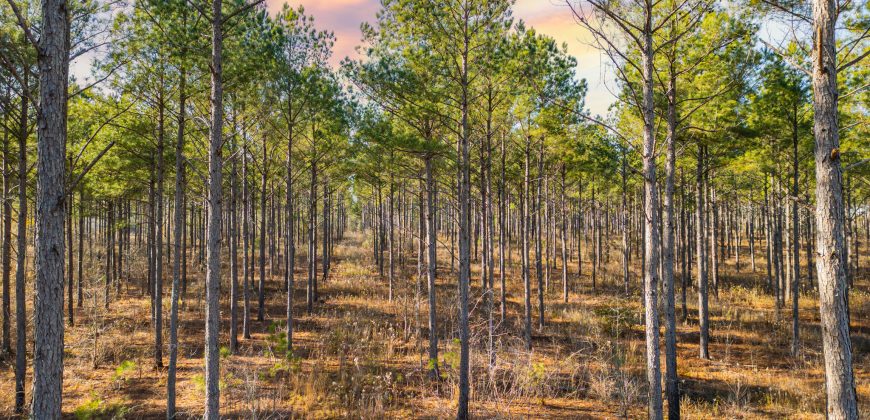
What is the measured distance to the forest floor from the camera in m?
9.13

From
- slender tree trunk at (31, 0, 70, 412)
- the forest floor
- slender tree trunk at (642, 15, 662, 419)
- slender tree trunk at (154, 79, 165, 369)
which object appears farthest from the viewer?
slender tree trunk at (154, 79, 165, 369)

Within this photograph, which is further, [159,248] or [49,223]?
[159,248]

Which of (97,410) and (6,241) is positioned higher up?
(6,241)

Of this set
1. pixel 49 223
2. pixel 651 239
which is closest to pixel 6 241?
pixel 49 223

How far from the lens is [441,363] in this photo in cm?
1187

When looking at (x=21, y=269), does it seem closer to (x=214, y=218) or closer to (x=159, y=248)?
(x=159, y=248)

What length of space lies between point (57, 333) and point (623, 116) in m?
14.7

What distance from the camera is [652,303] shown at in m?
5.61

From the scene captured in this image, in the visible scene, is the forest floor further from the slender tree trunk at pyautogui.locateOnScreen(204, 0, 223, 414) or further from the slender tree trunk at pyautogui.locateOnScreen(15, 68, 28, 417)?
the slender tree trunk at pyautogui.locateOnScreen(204, 0, 223, 414)

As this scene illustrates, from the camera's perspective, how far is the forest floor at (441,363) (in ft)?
30.0

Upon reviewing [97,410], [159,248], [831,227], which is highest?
[831,227]

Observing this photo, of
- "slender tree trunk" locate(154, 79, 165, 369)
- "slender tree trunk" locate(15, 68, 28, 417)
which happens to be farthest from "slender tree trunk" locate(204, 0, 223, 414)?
"slender tree trunk" locate(15, 68, 28, 417)

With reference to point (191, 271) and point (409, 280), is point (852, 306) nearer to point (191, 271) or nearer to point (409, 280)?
point (409, 280)

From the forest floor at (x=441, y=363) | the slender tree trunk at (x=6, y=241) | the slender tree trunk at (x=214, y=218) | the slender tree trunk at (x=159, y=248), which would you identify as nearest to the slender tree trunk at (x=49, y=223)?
→ the slender tree trunk at (x=214, y=218)
